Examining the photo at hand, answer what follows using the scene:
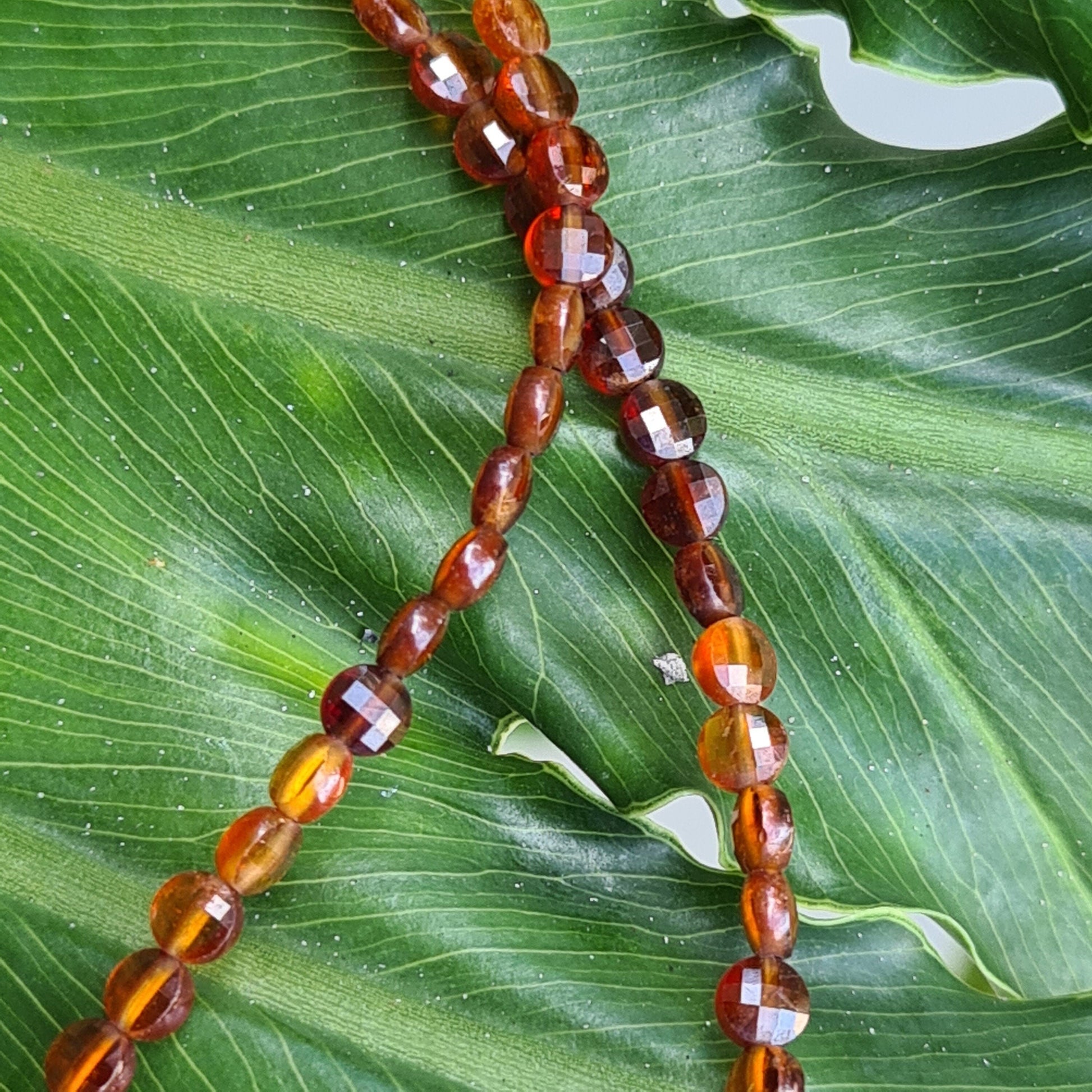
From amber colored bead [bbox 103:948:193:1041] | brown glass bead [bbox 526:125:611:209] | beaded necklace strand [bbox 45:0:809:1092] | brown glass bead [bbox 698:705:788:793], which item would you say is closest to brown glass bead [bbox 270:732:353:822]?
beaded necklace strand [bbox 45:0:809:1092]

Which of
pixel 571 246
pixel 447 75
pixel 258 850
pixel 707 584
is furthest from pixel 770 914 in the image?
pixel 447 75

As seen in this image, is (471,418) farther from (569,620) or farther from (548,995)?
(548,995)

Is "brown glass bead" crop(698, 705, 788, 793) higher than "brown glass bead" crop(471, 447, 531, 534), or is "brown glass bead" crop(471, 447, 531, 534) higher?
"brown glass bead" crop(471, 447, 531, 534)

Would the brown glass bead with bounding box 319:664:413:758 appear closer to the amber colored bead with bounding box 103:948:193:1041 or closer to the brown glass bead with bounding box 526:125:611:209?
the amber colored bead with bounding box 103:948:193:1041

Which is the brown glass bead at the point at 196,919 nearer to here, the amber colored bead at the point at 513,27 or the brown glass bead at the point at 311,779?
the brown glass bead at the point at 311,779

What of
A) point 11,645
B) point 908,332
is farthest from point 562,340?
point 11,645

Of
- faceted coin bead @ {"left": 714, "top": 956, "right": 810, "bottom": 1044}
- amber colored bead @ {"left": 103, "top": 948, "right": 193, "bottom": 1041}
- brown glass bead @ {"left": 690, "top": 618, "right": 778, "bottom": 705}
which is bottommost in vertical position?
amber colored bead @ {"left": 103, "top": 948, "right": 193, "bottom": 1041}

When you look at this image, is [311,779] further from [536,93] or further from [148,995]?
[536,93]
